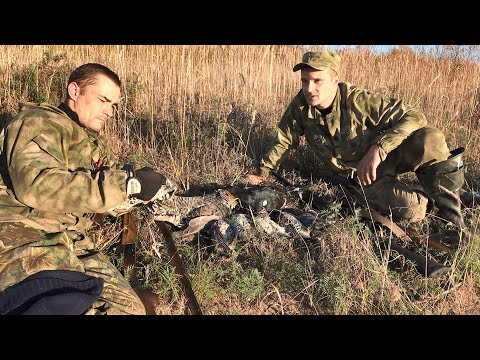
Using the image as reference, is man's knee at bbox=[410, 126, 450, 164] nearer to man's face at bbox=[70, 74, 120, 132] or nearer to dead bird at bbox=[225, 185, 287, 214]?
dead bird at bbox=[225, 185, 287, 214]

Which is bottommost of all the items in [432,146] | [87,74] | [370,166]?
[370,166]

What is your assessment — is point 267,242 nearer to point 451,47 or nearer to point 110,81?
point 110,81

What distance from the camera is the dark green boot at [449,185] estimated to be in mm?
3484

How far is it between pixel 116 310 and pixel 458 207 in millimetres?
2977

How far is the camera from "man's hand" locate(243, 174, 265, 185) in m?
4.35

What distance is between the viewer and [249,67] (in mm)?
6895

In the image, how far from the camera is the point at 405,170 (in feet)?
13.2

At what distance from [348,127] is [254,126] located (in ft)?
6.48

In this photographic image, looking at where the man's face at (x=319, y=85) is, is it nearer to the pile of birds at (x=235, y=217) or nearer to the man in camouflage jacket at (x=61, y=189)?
the pile of birds at (x=235, y=217)

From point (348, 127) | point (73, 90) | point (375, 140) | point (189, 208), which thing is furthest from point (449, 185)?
point (73, 90)

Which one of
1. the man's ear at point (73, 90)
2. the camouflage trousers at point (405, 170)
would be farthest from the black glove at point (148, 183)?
the camouflage trousers at point (405, 170)

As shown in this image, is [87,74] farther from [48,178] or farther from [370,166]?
[370,166]

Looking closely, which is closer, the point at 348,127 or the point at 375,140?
the point at 375,140

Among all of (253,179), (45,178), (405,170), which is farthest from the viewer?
(253,179)
